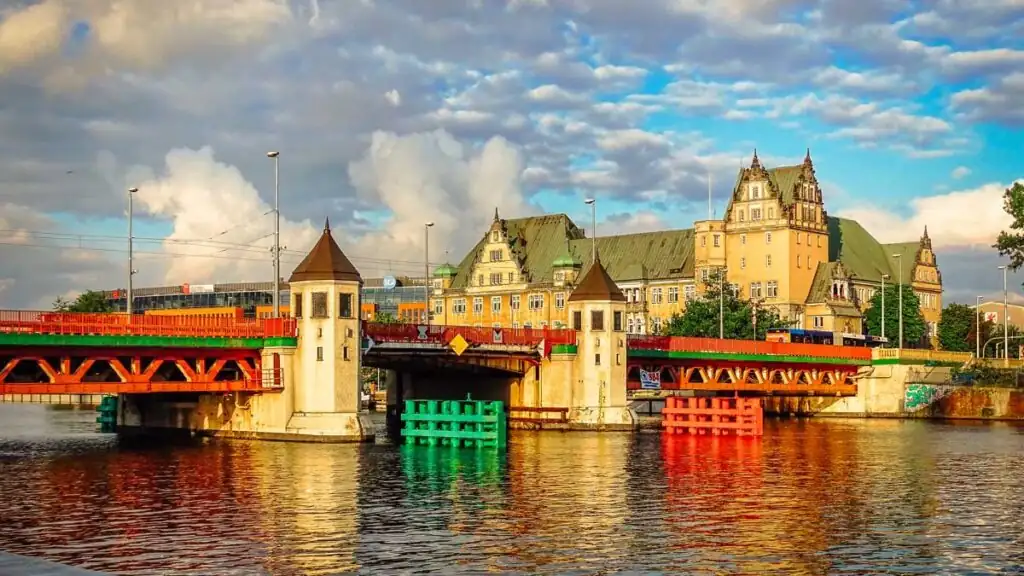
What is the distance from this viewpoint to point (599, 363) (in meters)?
105

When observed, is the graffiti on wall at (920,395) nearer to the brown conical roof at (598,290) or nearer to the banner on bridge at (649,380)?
the banner on bridge at (649,380)

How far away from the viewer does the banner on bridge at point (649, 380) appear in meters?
113

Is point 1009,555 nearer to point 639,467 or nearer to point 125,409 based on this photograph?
point 639,467

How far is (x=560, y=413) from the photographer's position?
105m

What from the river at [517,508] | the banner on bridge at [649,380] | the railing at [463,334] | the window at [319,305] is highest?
the window at [319,305]

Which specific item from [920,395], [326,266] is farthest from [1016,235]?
[326,266]

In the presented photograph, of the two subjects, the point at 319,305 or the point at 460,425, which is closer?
the point at 319,305

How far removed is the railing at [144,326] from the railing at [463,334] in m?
7.96

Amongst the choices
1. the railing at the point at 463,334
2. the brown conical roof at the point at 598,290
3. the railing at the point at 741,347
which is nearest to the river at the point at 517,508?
the railing at the point at 463,334

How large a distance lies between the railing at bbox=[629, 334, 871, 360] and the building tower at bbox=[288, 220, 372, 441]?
3377cm

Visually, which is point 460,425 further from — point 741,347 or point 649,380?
point 741,347

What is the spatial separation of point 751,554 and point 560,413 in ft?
202

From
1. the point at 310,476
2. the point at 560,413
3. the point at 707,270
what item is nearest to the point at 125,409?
the point at 560,413

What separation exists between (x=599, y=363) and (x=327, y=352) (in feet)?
85.6
